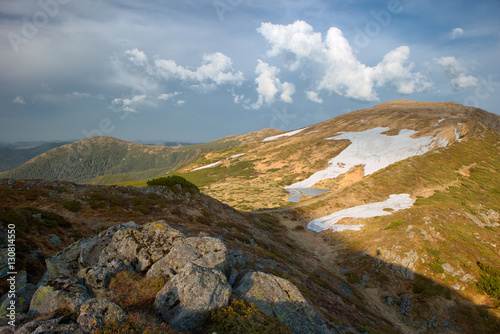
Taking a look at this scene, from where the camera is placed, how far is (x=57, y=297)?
7.26m

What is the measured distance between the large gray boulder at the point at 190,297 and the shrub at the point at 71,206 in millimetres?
19147

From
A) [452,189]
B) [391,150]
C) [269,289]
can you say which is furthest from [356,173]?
[269,289]

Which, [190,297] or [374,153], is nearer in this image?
[190,297]

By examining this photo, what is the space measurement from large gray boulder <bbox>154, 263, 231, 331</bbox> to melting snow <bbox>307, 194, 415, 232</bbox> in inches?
1592

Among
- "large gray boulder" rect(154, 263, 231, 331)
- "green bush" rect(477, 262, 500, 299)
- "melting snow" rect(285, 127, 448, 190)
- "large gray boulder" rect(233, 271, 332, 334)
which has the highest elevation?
"melting snow" rect(285, 127, 448, 190)

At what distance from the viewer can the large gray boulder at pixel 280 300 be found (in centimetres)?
905

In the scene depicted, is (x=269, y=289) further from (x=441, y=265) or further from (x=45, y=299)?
(x=441, y=265)

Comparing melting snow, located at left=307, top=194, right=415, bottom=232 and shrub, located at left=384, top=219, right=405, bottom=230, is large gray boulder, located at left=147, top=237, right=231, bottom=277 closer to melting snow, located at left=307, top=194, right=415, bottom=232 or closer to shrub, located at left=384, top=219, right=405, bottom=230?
shrub, located at left=384, top=219, right=405, bottom=230

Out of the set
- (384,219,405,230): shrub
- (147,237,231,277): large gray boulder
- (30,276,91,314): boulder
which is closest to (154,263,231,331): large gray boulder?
(147,237,231,277): large gray boulder

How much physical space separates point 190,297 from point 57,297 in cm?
421

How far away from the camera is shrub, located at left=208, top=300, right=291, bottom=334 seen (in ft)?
24.0

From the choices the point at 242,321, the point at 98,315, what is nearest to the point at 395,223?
the point at 242,321

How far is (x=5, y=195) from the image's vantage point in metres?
20.4

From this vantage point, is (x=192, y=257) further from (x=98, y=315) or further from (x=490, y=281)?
(x=490, y=281)
